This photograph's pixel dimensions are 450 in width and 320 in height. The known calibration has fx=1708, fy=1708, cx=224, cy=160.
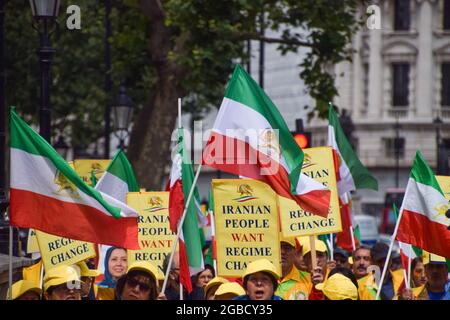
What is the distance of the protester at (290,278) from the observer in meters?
13.2

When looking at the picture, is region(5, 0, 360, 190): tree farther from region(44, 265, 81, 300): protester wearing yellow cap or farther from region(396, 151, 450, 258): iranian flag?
region(44, 265, 81, 300): protester wearing yellow cap

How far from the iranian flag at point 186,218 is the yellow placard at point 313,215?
107 cm

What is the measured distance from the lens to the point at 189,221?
42.0 feet

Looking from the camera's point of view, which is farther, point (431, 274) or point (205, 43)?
point (205, 43)

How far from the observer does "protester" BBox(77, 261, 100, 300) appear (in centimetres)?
1254

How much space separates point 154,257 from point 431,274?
8.44 feet

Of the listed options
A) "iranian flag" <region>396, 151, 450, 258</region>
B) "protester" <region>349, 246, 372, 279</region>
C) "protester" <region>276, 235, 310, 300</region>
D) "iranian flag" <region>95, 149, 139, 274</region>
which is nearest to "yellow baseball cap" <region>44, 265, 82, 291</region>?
"protester" <region>276, 235, 310, 300</region>

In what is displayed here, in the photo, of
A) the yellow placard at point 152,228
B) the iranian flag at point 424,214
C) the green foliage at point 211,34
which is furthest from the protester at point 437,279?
the green foliage at point 211,34

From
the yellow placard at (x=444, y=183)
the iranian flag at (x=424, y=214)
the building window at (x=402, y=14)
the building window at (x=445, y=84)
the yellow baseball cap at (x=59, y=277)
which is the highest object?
the building window at (x=402, y=14)

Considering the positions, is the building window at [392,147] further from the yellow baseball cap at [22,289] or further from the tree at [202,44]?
the yellow baseball cap at [22,289]
